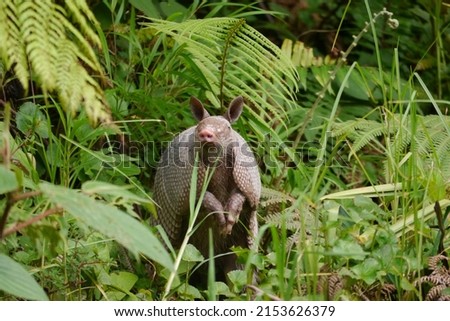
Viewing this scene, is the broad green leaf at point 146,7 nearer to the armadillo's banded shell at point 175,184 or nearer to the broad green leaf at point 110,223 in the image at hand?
the armadillo's banded shell at point 175,184

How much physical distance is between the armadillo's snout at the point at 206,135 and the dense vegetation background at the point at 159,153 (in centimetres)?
37

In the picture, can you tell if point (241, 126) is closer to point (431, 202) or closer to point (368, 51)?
point (431, 202)

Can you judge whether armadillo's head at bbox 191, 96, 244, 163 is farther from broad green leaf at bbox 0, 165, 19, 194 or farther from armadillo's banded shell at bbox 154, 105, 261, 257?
broad green leaf at bbox 0, 165, 19, 194

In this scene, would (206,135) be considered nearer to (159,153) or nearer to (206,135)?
(206,135)

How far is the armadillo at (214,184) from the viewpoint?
4125 millimetres

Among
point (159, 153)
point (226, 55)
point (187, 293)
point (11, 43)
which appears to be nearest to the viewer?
point (11, 43)

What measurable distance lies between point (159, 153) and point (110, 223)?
2.49 metres

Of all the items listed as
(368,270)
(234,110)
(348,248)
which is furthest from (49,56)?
(368,270)

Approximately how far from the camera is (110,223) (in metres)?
2.69

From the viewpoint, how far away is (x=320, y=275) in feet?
12.4

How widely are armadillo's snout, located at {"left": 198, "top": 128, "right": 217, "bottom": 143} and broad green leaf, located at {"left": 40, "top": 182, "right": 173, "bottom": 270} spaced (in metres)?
1.27

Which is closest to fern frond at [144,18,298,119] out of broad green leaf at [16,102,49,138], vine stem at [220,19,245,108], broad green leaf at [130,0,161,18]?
vine stem at [220,19,245,108]
